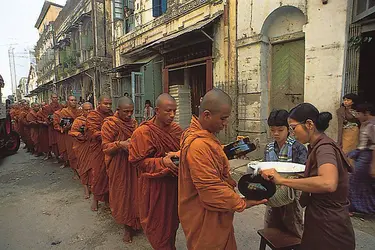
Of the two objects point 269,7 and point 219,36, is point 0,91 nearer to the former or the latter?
point 219,36

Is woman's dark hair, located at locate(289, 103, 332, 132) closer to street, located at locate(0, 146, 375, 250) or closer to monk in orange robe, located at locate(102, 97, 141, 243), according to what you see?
street, located at locate(0, 146, 375, 250)

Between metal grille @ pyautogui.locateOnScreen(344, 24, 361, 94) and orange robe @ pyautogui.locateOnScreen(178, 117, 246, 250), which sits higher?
metal grille @ pyautogui.locateOnScreen(344, 24, 361, 94)

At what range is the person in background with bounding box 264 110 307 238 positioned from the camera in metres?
2.08

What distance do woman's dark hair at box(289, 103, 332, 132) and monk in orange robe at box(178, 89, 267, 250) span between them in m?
0.44

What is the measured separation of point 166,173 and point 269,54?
4833mm

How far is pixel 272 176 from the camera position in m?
1.38

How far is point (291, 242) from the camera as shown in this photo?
76.5 inches

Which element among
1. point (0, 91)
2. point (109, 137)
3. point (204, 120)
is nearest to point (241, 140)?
point (204, 120)

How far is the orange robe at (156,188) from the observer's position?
7.29ft

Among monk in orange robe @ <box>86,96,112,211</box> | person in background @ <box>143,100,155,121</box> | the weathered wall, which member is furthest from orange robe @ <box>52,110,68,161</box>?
the weathered wall

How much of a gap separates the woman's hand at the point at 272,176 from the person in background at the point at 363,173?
222 cm

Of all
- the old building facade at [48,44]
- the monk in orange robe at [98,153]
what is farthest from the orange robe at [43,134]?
the old building facade at [48,44]

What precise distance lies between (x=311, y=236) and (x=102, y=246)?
2294 mm

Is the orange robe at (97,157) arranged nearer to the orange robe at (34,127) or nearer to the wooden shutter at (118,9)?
the orange robe at (34,127)
